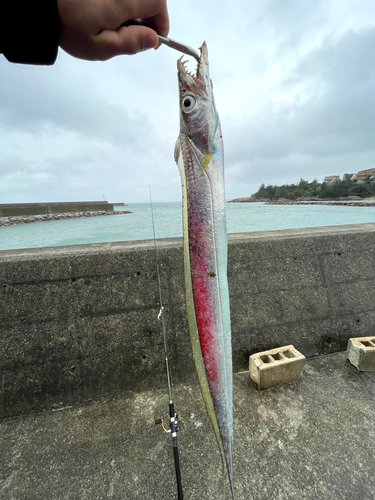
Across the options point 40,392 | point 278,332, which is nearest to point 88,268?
point 40,392

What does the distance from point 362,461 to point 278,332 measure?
4.41 feet

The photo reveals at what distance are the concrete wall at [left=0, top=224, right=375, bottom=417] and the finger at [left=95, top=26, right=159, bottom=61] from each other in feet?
6.38

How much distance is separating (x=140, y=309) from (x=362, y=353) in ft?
9.05

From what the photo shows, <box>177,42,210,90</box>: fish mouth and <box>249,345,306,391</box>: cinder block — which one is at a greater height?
<box>177,42,210,90</box>: fish mouth

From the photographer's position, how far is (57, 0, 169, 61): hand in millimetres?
859

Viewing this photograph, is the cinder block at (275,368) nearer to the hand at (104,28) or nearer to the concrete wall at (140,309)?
the concrete wall at (140,309)

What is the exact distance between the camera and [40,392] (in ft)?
7.98

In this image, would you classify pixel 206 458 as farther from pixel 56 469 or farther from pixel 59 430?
pixel 59 430

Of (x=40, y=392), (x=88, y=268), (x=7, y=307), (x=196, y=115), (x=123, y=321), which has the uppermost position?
(x=196, y=115)

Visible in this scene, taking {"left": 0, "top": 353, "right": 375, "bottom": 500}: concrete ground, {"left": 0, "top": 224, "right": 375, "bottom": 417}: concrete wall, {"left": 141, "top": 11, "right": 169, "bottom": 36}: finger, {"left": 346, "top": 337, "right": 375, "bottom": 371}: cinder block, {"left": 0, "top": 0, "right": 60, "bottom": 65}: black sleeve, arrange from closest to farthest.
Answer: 1. {"left": 0, "top": 0, "right": 60, "bottom": 65}: black sleeve
2. {"left": 141, "top": 11, "right": 169, "bottom": 36}: finger
3. {"left": 0, "top": 353, "right": 375, "bottom": 500}: concrete ground
4. {"left": 0, "top": 224, "right": 375, "bottom": 417}: concrete wall
5. {"left": 346, "top": 337, "right": 375, "bottom": 371}: cinder block

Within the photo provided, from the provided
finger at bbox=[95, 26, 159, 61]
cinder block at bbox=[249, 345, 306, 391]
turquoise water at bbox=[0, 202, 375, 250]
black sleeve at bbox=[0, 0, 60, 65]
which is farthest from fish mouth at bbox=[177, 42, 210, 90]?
turquoise water at bbox=[0, 202, 375, 250]

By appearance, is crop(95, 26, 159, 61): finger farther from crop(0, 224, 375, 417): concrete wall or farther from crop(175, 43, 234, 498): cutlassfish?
crop(0, 224, 375, 417): concrete wall

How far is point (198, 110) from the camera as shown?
3.26ft

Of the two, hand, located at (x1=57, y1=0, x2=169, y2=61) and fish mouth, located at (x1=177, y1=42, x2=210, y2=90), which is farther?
fish mouth, located at (x1=177, y1=42, x2=210, y2=90)
